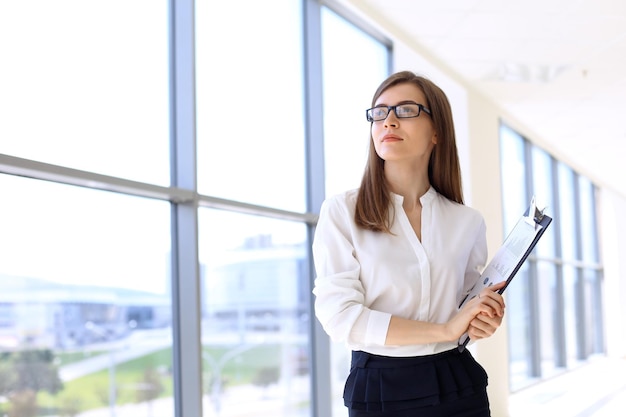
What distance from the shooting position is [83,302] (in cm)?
299

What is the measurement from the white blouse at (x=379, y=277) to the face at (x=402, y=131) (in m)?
0.13

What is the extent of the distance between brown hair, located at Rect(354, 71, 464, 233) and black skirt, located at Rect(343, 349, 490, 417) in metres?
0.30

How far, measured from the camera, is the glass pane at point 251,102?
12.7ft

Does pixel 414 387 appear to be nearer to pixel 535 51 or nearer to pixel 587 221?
pixel 535 51

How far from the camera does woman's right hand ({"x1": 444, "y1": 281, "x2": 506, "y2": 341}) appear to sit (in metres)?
1.49

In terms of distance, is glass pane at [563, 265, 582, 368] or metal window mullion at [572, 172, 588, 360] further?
metal window mullion at [572, 172, 588, 360]

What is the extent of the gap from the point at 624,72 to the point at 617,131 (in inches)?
103

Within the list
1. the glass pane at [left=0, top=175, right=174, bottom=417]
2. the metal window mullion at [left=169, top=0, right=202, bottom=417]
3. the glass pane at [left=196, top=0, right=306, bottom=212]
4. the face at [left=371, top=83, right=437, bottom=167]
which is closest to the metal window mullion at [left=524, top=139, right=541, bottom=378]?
the glass pane at [left=196, top=0, right=306, bottom=212]

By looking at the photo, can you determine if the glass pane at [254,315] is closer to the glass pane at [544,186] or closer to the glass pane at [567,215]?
the glass pane at [544,186]

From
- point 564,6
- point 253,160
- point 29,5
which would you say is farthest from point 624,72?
point 29,5

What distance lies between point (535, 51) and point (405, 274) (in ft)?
17.5

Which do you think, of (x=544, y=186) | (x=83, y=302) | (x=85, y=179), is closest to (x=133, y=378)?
(x=83, y=302)

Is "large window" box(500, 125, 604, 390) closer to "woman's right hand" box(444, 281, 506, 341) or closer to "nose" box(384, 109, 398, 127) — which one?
"nose" box(384, 109, 398, 127)

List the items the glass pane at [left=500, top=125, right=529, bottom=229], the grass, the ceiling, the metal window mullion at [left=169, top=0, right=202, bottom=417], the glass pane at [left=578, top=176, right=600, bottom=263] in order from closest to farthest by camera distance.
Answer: the grass < the metal window mullion at [left=169, top=0, right=202, bottom=417] < the ceiling < the glass pane at [left=500, top=125, right=529, bottom=229] < the glass pane at [left=578, top=176, right=600, bottom=263]
